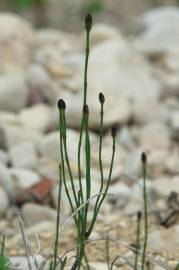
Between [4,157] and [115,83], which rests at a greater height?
[115,83]

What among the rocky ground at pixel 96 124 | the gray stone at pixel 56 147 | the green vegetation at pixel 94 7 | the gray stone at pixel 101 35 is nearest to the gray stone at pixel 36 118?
the rocky ground at pixel 96 124

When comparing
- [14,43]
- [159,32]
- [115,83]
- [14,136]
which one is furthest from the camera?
[159,32]

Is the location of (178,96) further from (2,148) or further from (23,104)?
(2,148)

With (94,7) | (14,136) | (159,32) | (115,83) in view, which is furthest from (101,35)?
(14,136)

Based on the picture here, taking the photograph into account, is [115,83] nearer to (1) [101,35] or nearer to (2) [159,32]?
(1) [101,35]

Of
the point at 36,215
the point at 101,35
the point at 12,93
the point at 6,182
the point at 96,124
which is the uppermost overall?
the point at 101,35

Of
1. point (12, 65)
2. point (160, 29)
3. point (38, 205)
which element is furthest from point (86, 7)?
point (38, 205)

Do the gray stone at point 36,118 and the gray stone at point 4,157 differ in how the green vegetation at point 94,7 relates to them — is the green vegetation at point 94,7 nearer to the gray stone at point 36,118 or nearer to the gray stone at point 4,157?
the gray stone at point 36,118
